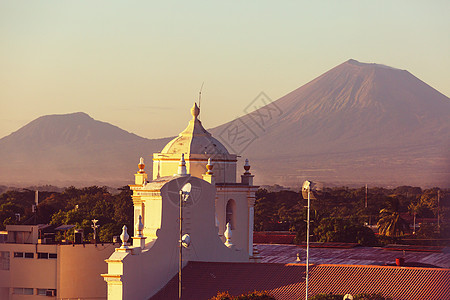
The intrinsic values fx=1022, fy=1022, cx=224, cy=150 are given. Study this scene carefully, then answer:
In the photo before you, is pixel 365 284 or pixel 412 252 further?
pixel 412 252

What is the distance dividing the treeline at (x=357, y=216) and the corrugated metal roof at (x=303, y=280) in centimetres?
3738

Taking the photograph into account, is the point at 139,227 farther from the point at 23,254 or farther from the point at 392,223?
the point at 392,223

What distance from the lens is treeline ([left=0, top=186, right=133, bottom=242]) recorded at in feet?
318

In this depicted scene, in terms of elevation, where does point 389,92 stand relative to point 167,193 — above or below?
above

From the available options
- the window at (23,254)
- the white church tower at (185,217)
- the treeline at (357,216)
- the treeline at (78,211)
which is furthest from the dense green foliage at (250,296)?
the treeline at (357,216)

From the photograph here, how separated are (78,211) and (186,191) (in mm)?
78837

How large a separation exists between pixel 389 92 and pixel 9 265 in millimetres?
141774

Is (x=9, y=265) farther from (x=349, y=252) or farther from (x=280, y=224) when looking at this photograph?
(x=280, y=224)

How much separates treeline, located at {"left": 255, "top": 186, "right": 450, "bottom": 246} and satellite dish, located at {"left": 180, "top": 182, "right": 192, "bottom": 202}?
122 feet

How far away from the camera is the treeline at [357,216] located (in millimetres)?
95250

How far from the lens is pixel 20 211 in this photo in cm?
13788

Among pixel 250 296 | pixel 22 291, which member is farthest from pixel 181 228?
pixel 22 291

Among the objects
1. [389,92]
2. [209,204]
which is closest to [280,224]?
[389,92]

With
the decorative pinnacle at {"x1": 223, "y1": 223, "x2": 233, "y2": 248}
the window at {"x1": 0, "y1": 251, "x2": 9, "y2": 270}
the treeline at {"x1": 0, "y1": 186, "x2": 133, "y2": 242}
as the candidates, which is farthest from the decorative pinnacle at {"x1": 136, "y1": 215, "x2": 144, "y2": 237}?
the treeline at {"x1": 0, "y1": 186, "x2": 133, "y2": 242}
